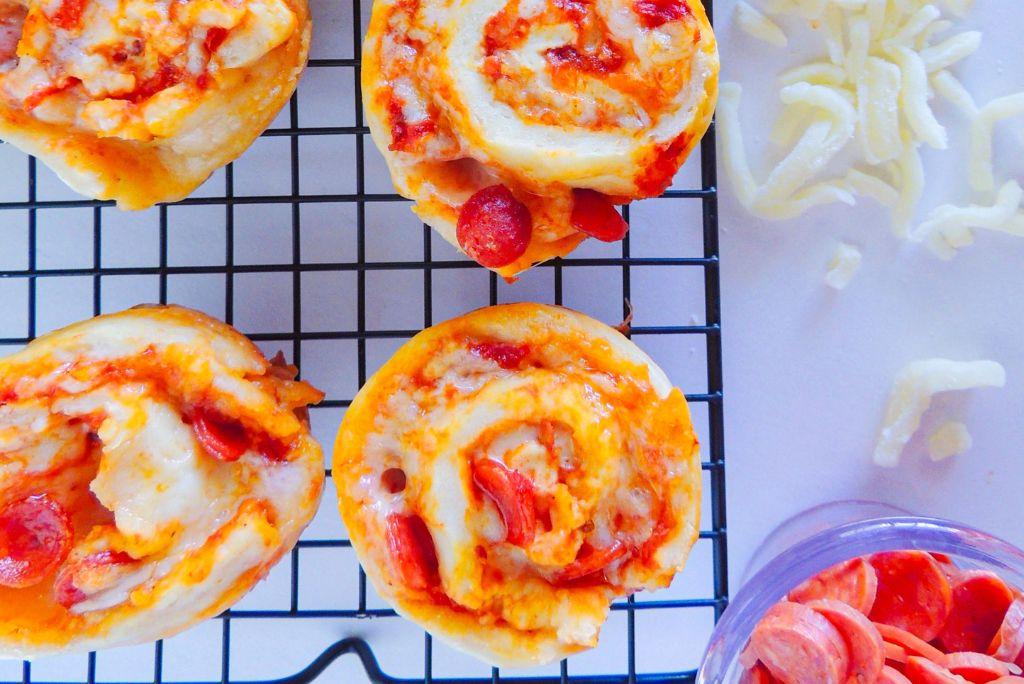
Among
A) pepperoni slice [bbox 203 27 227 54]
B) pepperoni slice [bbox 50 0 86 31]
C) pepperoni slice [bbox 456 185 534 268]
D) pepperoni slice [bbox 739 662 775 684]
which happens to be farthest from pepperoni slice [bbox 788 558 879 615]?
pepperoni slice [bbox 50 0 86 31]

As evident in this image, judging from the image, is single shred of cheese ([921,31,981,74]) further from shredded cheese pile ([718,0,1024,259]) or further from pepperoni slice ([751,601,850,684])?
pepperoni slice ([751,601,850,684])

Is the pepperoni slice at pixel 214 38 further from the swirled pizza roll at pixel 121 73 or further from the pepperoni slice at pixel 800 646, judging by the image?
the pepperoni slice at pixel 800 646

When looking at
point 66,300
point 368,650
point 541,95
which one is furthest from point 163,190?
point 368,650

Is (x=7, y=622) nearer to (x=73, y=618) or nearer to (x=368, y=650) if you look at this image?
(x=73, y=618)

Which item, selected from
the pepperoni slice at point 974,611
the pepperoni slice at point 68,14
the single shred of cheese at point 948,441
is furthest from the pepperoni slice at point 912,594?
the pepperoni slice at point 68,14

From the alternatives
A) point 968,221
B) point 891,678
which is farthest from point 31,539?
point 968,221

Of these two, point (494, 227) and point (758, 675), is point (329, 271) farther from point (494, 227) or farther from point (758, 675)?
point (758, 675)
